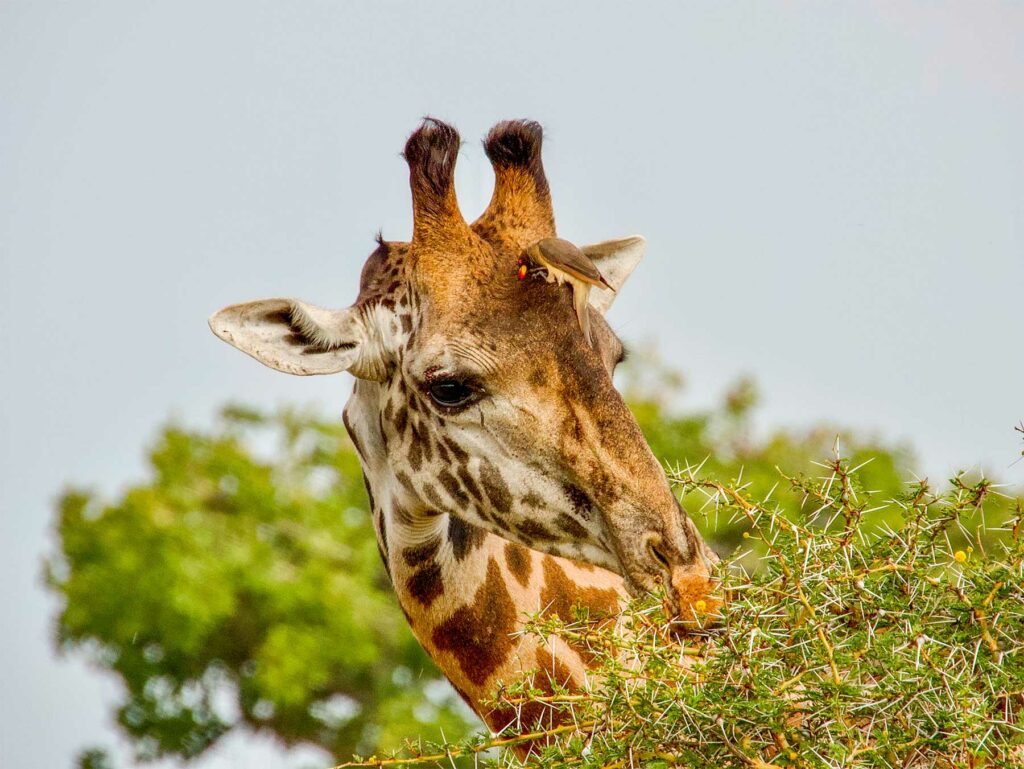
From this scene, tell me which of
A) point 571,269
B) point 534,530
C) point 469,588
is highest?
point 571,269

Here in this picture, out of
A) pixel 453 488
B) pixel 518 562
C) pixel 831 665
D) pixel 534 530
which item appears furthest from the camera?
pixel 518 562

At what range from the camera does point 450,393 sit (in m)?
5.62

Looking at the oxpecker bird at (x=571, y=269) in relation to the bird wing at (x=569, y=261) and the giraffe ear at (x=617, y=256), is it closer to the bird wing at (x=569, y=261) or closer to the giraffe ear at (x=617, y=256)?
the bird wing at (x=569, y=261)

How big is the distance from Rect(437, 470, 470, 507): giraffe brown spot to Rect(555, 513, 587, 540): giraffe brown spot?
1.33 ft

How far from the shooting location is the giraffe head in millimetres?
5254

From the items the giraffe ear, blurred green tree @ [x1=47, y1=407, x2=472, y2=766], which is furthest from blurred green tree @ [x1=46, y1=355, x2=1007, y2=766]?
the giraffe ear

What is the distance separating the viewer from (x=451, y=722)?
19781 millimetres

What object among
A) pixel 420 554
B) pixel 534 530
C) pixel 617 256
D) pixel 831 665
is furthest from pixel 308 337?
pixel 831 665

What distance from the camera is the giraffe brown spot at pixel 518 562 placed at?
6.11 meters

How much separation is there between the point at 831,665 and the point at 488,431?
1.79m

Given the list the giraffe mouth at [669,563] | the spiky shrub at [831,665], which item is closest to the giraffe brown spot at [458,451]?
the giraffe mouth at [669,563]

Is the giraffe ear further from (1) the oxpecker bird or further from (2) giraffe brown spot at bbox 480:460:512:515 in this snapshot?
(2) giraffe brown spot at bbox 480:460:512:515

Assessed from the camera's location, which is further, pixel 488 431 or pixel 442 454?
pixel 442 454

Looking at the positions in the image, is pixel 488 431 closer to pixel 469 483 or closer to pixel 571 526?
pixel 469 483
